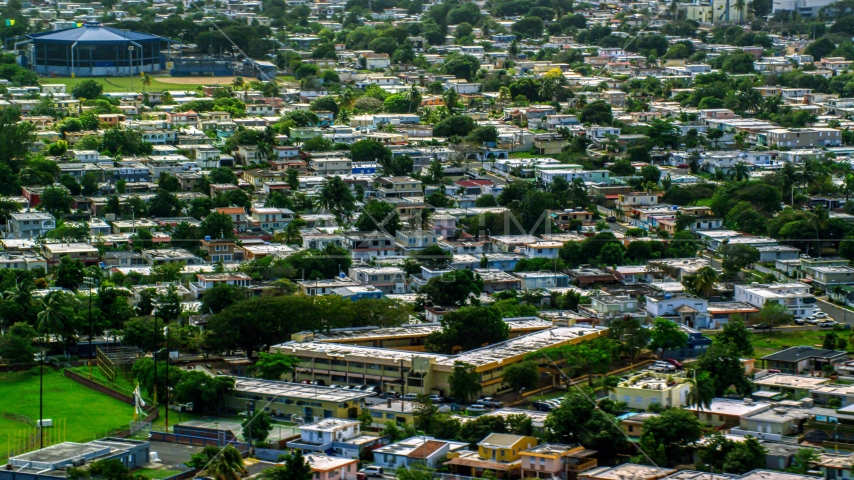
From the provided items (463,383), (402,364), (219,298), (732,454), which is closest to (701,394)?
(732,454)

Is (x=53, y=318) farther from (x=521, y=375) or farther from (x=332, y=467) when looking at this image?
(x=332, y=467)

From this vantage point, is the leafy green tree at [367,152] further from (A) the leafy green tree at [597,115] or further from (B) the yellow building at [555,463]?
(B) the yellow building at [555,463]

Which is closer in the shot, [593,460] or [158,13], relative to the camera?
[593,460]

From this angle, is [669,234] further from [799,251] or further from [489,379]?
[489,379]

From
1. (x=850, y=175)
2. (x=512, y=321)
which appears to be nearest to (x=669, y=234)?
(x=850, y=175)

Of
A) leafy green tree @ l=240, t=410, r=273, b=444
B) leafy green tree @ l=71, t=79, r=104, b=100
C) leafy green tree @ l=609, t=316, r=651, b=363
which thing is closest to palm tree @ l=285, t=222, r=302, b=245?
leafy green tree @ l=609, t=316, r=651, b=363

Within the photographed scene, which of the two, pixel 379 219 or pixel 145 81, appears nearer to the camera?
pixel 379 219
